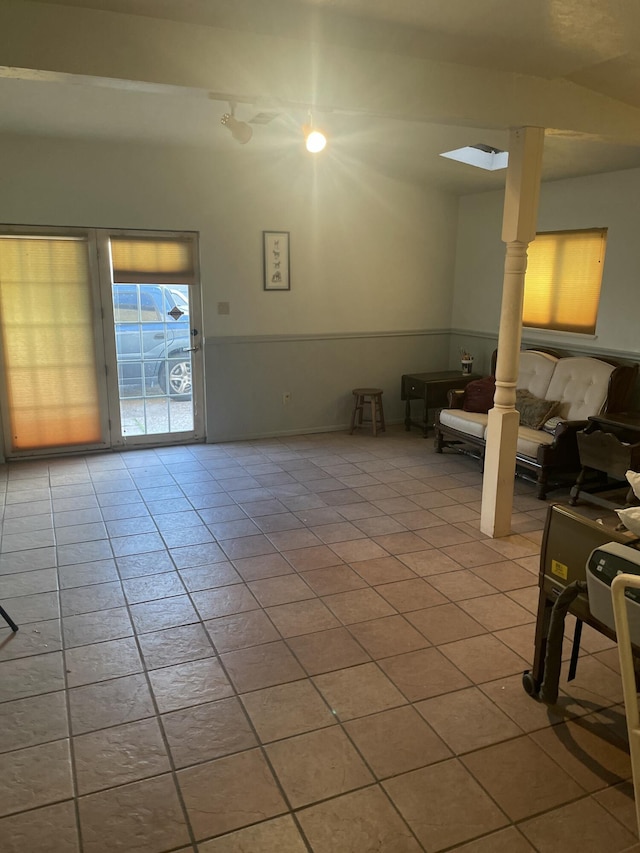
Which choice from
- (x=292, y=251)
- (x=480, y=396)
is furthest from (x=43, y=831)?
(x=292, y=251)

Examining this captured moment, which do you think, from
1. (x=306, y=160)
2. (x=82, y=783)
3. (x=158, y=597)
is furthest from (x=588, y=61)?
(x=82, y=783)

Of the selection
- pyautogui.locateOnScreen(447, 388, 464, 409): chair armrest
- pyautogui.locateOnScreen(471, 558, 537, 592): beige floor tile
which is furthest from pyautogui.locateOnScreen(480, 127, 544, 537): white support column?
pyautogui.locateOnScreen(447, 388, 464, 409): chair armrest

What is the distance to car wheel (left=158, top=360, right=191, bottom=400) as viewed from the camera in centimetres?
574

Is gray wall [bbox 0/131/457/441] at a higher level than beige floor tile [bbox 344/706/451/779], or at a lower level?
higher

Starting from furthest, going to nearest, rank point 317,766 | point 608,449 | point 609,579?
point 608,449 → point 317,766 → point 609,579

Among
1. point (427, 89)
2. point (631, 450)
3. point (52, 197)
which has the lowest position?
point (631, 450)

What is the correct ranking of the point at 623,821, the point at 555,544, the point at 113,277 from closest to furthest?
the point at 623,821 < the point at 555,544 < the point at 113,277

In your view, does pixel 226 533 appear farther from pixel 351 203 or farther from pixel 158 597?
pixel 351 203

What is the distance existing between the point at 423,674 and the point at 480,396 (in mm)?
3330

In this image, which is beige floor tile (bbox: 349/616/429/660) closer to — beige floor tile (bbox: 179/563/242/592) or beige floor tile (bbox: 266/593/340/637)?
beige floor tile (bbox: 266/593/340/637)

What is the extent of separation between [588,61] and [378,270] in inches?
130

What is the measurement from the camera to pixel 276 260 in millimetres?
5875

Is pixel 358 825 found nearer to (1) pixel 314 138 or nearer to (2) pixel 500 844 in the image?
(2) pixel 500 844

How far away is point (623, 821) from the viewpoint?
184 cm
